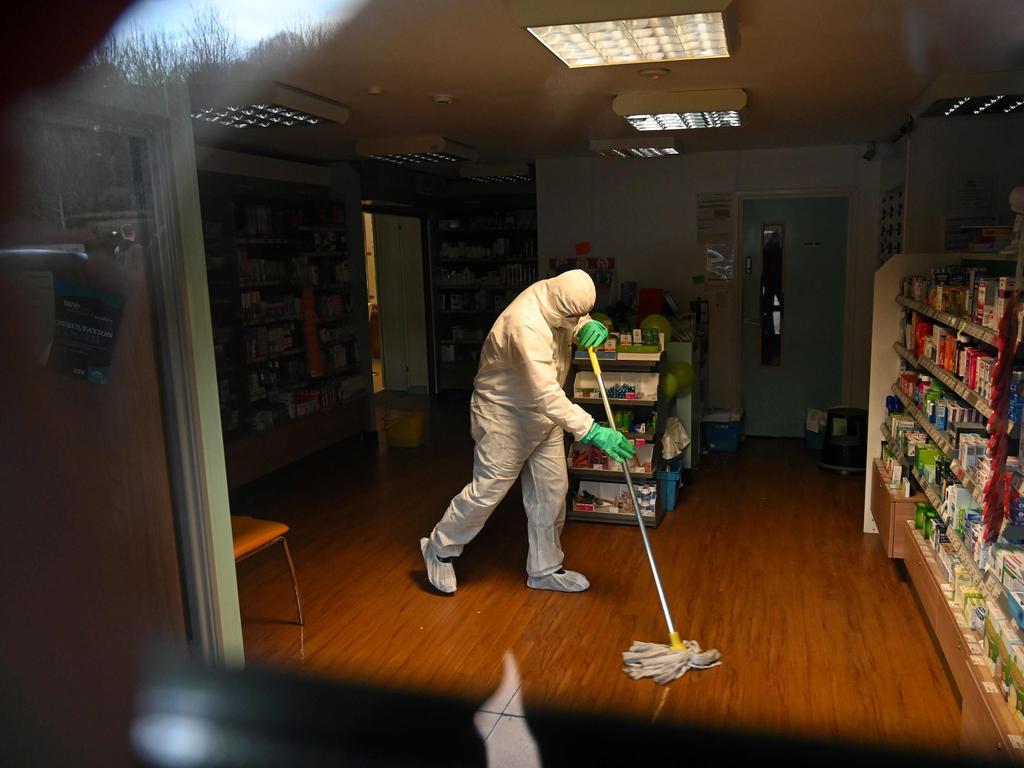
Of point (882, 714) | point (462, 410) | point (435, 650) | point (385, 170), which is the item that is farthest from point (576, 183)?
point (882, 714)

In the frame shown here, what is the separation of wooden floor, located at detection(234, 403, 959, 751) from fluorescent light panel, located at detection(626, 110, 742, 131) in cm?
217

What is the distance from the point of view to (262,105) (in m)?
3.55

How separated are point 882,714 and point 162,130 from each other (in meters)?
2.85

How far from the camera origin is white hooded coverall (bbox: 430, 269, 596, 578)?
363 cm

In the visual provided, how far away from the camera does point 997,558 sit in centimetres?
245

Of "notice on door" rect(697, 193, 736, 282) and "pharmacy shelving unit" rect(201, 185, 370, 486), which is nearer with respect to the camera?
"pharmacy shelving unit" rect(201, 185, 370, 486)

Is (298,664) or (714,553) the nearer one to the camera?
(298,664)

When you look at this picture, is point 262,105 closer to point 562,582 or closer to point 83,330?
point 83,330

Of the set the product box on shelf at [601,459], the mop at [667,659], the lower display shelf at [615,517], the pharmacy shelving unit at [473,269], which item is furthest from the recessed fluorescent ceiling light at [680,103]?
the pharmacy shelving unit at [473,269]

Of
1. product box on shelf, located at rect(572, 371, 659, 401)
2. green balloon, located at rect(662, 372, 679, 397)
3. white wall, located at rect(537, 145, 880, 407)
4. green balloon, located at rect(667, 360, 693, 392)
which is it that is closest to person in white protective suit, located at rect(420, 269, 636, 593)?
product box on shelf, located at rect(572, 371, 659, 401)

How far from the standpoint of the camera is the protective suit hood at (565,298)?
3.65 meters

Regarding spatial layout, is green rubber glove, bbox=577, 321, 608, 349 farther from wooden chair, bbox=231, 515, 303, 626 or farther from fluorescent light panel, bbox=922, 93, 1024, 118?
fluorescent light panel, bbox=922, 93, 1024, 118

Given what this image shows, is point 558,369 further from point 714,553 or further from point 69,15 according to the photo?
point 69,15

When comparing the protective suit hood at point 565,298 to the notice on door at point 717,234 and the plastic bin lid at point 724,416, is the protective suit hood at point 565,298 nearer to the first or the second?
the plastic bin lid at point 724,416
